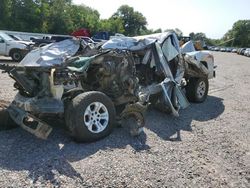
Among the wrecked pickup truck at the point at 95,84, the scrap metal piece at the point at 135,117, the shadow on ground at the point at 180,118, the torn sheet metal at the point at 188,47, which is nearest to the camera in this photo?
the wrecked pickup truck at the point at 95,84

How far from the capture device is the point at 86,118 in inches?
220

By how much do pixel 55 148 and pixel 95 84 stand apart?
1.72 m

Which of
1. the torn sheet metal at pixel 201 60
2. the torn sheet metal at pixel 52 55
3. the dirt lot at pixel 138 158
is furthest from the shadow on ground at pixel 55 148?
the torn sheet metal at pixel 201 60

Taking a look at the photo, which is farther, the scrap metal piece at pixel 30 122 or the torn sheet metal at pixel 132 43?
the torn sheet metal at pixel 132 43

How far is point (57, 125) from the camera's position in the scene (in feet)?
21.1

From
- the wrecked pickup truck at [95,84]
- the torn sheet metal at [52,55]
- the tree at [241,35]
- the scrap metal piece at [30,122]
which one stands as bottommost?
the tree at [241,35]

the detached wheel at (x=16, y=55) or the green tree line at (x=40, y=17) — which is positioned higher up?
the green tree line at (x=40, y=17)

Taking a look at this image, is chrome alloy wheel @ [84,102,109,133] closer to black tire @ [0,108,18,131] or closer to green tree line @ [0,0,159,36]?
black tire @ [0,108,18,131]

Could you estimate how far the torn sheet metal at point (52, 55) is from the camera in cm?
572

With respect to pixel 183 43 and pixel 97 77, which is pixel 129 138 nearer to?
pixel 97 77

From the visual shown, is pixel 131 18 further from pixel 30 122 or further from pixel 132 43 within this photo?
pixel 30 122

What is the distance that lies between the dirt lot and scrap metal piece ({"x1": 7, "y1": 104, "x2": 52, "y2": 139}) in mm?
257

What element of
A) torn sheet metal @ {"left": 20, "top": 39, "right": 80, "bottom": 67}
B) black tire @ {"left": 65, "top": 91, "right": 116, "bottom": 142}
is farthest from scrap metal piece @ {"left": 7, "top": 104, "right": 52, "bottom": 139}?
torn sheet metal @ {"left": 20, "top": 39, "right": 80, "bottom": 67}

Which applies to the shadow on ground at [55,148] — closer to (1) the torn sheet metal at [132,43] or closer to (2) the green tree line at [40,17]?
(1) the torn sheet metal at [132,43]
